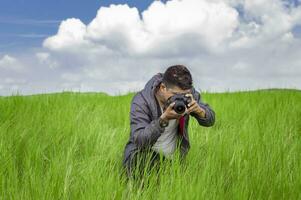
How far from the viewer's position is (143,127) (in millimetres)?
3234

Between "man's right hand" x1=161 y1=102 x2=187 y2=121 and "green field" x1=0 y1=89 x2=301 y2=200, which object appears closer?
"green field" x1=0 y1=89 x2=301 y2=200

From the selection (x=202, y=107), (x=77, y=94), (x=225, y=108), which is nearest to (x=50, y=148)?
(x=202, y=107)

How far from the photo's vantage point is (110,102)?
7.95m

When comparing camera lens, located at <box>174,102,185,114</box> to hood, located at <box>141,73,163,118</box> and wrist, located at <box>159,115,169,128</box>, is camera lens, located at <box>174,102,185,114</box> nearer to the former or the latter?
wrist, located at <box>159,115,169,128</box>

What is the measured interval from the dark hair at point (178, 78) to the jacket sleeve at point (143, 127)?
0.30 meters

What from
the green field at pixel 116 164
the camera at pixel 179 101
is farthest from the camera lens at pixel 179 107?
the green field at pixel 116 164

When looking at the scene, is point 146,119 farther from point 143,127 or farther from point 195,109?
point 195,109

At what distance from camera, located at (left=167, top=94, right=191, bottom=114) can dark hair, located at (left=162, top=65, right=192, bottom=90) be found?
0.24 ft

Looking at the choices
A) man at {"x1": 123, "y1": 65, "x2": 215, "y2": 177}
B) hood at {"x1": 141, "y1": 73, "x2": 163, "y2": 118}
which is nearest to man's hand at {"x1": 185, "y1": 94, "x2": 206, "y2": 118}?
man at {"x1": 123, "y1": 65, "x2": 215, "y2": 177}

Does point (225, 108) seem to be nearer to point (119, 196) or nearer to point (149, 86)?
point (149, 86)

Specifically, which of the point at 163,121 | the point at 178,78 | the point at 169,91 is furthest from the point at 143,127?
the point at 178,78

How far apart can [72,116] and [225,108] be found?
2.75m

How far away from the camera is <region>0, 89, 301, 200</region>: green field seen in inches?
96.7

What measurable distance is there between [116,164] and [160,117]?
3.36ft
